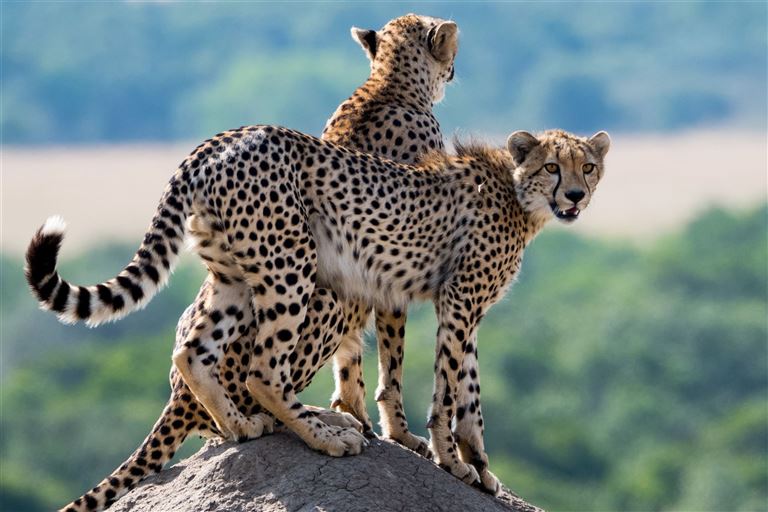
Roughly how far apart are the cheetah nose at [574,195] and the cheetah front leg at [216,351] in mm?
1101

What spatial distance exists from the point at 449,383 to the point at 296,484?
713 mm

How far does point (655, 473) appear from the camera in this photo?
1626 inches

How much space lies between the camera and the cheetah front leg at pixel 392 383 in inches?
225

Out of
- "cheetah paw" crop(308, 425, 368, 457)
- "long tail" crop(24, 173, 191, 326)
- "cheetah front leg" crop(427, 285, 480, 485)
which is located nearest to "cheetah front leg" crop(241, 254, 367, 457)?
"cheetah paw" crop(308, 425, 368, 457)

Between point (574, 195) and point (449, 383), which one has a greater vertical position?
A: point (574, 195)

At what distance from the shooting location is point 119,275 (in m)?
5.06

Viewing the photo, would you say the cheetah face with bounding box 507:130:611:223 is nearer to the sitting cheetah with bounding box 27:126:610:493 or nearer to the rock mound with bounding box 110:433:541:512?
the sitting cheetah with bounding box 27:126:610:493

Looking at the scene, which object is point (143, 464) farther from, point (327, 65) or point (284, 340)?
point (327, 65)

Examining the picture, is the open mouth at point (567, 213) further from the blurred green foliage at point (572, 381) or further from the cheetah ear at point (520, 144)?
the blurred green foliage at point (572, 381)

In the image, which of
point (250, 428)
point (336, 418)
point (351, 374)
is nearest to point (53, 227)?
point (250, 428)

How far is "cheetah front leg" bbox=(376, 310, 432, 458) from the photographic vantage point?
5.71 meters

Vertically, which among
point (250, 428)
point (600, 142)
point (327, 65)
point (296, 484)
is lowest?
point (296, 484)

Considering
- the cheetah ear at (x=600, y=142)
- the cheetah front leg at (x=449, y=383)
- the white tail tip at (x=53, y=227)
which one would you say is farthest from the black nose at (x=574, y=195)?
the white tail tip at (x=53, y=227)

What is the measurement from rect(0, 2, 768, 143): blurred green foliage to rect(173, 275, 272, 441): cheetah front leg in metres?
67.0
